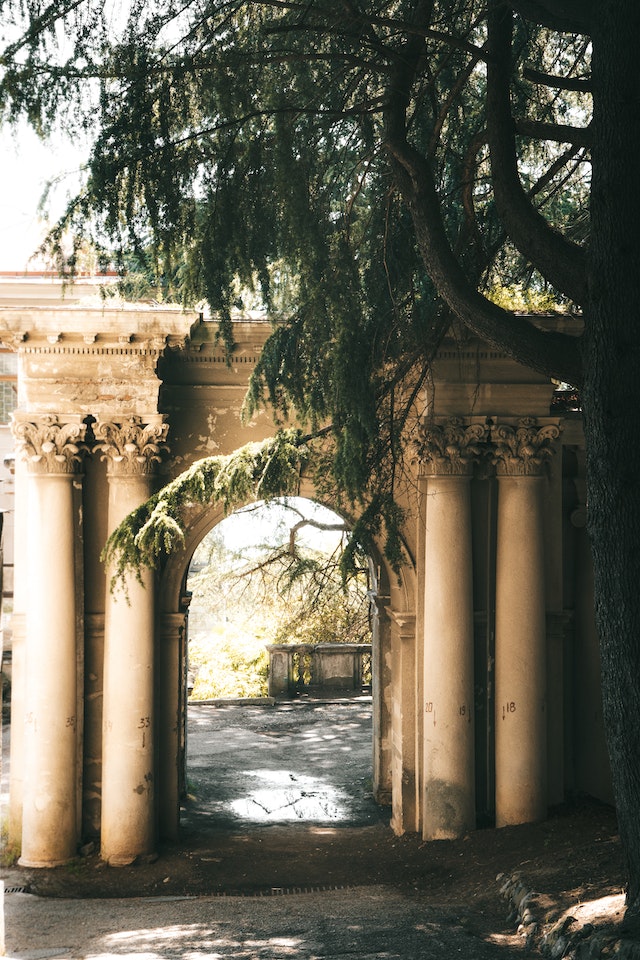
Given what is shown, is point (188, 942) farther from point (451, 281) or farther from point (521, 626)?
point (451, 281)

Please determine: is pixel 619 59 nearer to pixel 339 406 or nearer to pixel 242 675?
pixel 339 406

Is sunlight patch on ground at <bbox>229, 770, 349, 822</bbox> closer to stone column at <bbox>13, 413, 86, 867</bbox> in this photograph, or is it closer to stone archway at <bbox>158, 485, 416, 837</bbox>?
stone archway at <bbox>158, 485, 416, 837</bbox>

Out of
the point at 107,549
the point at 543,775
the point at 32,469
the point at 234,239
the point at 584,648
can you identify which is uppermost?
the point at 234,239

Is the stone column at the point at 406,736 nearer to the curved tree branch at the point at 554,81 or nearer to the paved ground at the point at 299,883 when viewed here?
the paved ground at the point at 299,883

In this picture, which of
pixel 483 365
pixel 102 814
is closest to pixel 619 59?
pixel 483 365

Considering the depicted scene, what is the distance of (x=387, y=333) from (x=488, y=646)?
398 cm

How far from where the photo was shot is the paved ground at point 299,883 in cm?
737

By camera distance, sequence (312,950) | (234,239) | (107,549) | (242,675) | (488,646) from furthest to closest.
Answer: (242,675), (488,646), (107,549), (234,239), (312,950)

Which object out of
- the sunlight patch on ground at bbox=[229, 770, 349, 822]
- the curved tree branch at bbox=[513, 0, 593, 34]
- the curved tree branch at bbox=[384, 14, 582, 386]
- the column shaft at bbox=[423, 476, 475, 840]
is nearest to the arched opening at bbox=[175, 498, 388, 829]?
the sunlight patch on ground at bbox=[229, 770, 349, 822]

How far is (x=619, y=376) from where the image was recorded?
5.91 m

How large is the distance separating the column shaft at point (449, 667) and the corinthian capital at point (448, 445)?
0.11 m

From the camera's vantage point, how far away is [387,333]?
8.65 m

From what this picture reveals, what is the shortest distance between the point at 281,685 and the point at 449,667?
10308mm

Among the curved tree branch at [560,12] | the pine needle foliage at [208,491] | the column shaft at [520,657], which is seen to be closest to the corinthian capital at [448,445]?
the column shaft at [520,657]
